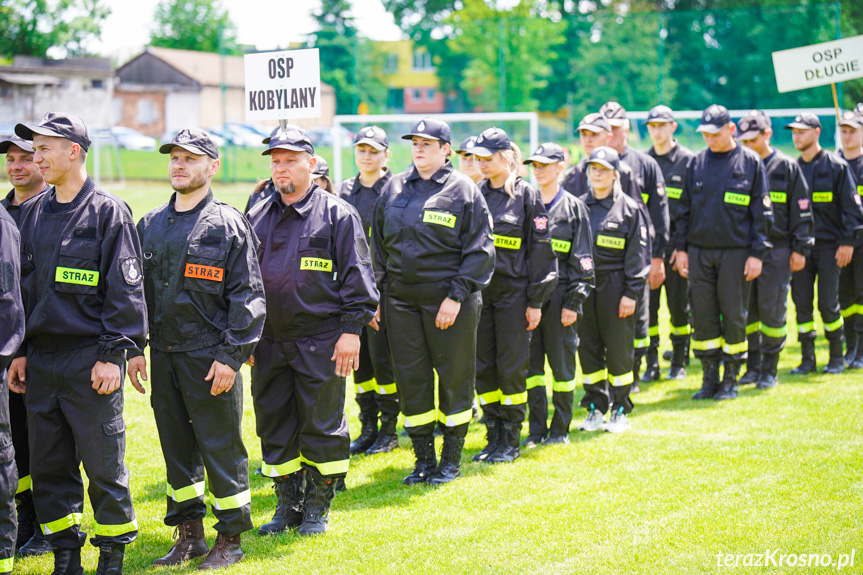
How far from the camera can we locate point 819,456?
6.44 metres

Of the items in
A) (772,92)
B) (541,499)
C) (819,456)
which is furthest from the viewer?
(772,92)

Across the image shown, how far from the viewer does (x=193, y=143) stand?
15.4 ft

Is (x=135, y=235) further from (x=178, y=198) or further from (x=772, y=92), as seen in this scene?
(x=772, y=92)

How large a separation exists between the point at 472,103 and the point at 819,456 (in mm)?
18384

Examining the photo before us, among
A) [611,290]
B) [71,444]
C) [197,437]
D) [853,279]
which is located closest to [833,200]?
[853,279]

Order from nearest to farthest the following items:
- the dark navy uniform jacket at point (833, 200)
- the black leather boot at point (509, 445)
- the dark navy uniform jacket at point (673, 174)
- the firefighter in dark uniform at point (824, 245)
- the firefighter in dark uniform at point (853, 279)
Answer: the black leather boot at point (509, 445)
the dark navy uniform jacket at point (673, 174)
the dark navy uniform jacket at point (833, 200)
the firefighter in dark uniform at point (824, 245)
the firefighter in dark uniform at point (853, 279)

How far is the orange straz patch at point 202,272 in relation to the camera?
4.63m

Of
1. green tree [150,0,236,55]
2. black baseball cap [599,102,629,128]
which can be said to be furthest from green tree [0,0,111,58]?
black baseball cap [599,102,629,128]

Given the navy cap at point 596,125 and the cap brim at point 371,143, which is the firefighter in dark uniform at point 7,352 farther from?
the navy cap at point 596,125

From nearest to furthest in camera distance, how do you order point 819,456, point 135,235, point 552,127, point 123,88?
point 135,235
point 819,456
point 552,127
point 123,88

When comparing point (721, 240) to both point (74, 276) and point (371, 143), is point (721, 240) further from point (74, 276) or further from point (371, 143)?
point (74, 276)

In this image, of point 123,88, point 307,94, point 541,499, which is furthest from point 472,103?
point 123,88

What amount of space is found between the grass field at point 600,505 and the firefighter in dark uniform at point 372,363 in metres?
0.26

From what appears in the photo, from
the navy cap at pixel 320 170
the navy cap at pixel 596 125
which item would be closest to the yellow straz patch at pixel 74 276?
the navy cap at pixel 320 170
